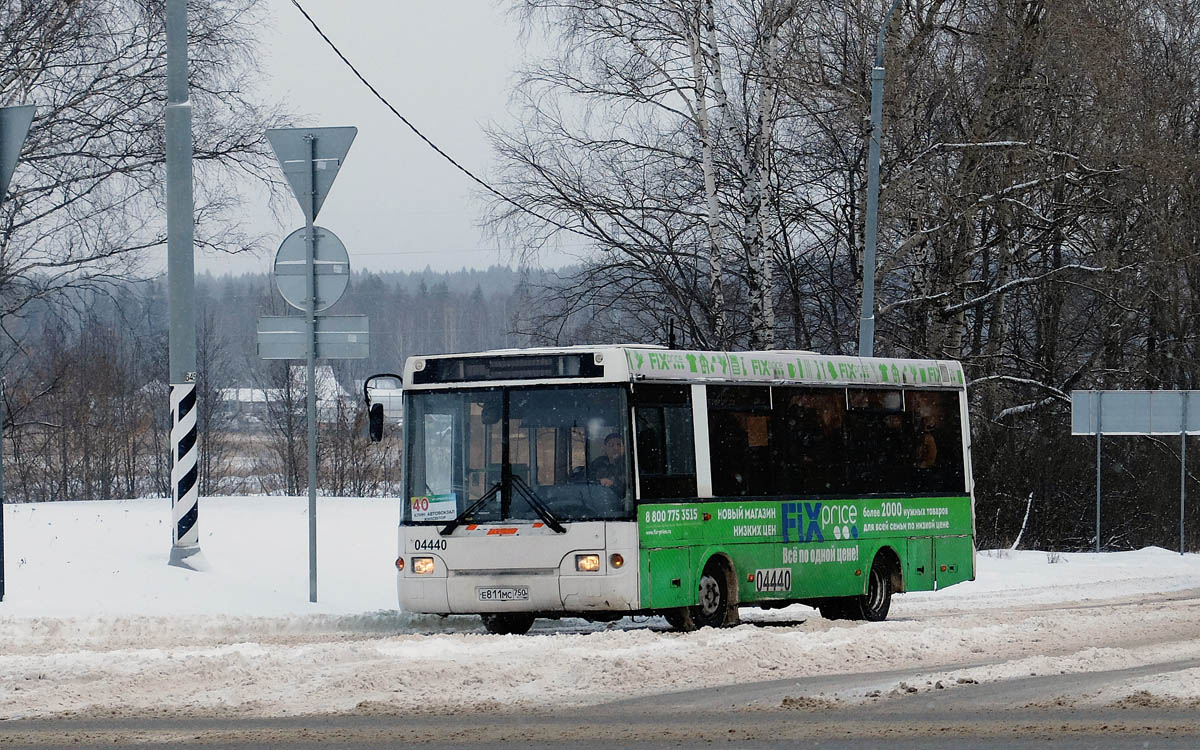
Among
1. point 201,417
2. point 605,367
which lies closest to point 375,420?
point 605,367

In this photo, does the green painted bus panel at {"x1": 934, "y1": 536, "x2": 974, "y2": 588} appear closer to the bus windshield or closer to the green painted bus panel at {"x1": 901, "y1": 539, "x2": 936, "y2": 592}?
the green painted bus panel at {"x1": 901, "y1": 539, "x2": 936, "y2": 592}

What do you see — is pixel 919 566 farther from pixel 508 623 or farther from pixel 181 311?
pixel 181 311

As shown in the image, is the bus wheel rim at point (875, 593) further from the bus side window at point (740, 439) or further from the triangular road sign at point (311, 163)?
the triangular road sign at point (311, 163)

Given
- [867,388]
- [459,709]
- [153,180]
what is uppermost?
[153,180]

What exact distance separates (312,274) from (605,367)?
10.6 ft

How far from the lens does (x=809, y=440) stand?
53.5 feet

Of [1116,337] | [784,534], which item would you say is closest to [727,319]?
[1116,337]

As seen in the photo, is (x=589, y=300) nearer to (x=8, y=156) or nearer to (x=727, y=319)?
(x=727, y=319)

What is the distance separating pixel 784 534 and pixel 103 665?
667 centimetres

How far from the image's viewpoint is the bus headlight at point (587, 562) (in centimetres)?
1392

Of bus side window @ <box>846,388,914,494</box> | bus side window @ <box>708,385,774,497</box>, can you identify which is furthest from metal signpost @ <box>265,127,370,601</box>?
bus side window @ <box>846,388,914,494</box>

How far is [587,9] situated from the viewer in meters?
29.5

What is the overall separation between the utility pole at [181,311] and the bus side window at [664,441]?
4601mm

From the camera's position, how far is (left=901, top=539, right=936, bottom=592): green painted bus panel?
17562 millimetres
